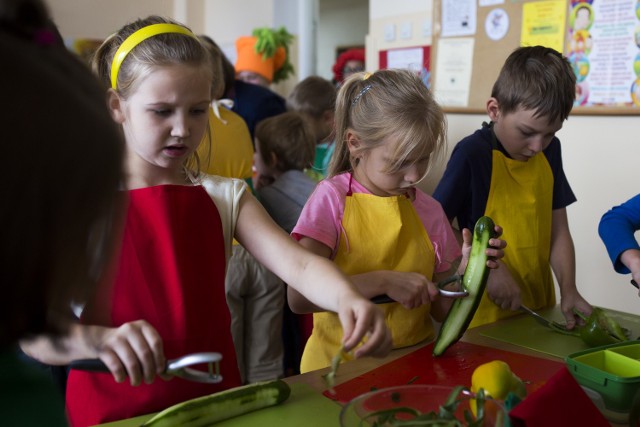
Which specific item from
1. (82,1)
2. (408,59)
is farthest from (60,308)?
(82,1)

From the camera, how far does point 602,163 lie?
8.02ft

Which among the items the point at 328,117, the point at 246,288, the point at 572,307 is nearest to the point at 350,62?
the point at 328,117

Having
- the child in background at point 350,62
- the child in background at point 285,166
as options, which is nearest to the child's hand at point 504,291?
the child in background at point 285,166

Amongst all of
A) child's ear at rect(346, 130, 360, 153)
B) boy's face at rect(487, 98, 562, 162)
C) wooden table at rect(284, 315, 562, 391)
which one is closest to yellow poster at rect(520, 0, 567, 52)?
boy's face at rect(487, 98, 562, 162)

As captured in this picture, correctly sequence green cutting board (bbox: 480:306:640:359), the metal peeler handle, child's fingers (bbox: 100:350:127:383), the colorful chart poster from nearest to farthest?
1. child's fingers (bbox: 100:350:127:383)
2. the metal peeler handle
3. green cutting board (bbox: 480:306:640:359)
4. the colorful chart poster

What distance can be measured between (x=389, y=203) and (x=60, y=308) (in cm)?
93

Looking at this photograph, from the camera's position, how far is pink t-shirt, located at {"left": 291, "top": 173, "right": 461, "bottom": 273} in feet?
4.35

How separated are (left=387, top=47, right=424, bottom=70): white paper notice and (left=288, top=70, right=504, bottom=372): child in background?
1.76m

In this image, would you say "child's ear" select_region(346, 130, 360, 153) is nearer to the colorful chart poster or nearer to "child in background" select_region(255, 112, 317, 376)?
"child in background" select_region(255, 112, 317, 376)

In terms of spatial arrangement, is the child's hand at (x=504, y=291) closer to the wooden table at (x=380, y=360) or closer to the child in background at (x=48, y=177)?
the wooden table at (x=380, y=360)

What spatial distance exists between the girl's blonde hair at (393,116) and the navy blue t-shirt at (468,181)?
16cm

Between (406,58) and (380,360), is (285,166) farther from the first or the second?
(380,360)

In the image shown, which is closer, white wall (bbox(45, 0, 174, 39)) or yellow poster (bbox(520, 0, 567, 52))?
yellow poster (bbox(520, 0, 567, 52))

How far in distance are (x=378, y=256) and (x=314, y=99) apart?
1.85m
